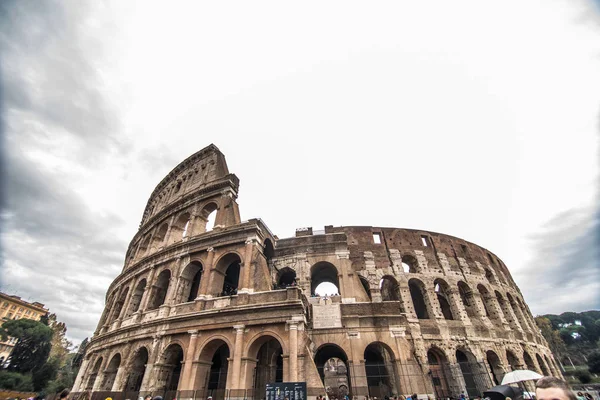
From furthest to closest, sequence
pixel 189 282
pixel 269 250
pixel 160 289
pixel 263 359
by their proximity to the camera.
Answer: pixel 269 250 → pixel 160 289 → pixel 189 282 → pixel 263 359

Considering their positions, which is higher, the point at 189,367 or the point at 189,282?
the point at 189,282

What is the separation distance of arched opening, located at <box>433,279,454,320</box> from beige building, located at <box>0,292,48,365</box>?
226ft

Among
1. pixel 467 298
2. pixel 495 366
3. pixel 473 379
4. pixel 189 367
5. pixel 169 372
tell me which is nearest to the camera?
pixel 189 367

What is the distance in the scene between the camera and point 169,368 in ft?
44.4

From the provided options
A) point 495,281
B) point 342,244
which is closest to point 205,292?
point 342,244

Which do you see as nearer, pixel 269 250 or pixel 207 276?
pixel 207 276

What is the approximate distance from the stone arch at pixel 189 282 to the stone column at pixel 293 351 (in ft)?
20.5

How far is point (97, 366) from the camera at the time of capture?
16906 millimetres

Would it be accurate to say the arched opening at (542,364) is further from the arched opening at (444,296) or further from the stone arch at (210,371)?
the stone arch at (210,371)

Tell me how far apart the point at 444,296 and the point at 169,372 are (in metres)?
18.6

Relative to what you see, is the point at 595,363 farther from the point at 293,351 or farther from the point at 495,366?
the point at 293,351

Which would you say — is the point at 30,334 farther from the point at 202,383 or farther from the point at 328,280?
the point at 328,280

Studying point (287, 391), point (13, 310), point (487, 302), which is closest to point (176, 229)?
point (287, 391)

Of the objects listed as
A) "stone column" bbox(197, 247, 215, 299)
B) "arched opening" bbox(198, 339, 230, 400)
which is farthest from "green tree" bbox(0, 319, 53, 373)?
"stone column" bbox(197, 247, 215, 299)
